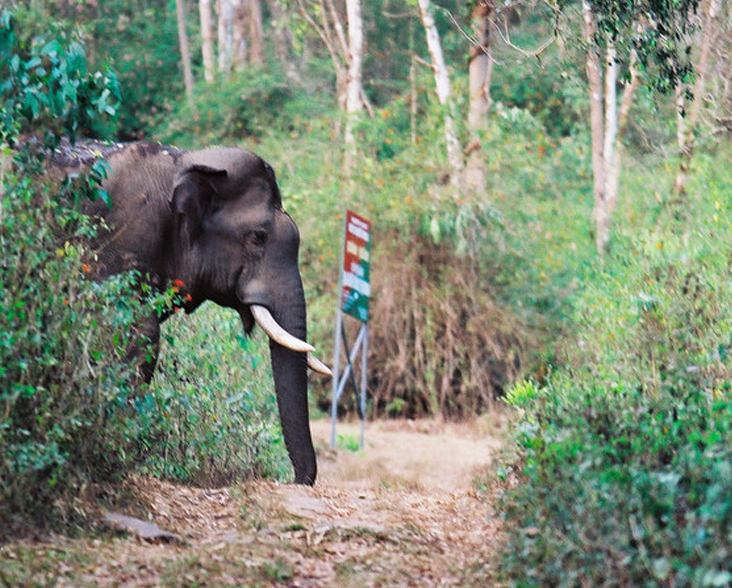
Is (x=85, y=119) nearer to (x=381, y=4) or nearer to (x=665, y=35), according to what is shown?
(x=665, y=35)

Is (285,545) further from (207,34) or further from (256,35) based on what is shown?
(256,35)

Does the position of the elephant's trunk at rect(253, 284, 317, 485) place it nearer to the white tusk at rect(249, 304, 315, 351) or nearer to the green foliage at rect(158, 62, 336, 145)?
the white tusk at rect(249, 304, 315, 351)

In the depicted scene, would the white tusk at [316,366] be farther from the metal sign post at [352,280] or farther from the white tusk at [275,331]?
the metal sign post at [352,280]

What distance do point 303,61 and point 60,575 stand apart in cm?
3031

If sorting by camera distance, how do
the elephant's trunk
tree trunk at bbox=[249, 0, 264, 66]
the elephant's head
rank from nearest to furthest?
the elephant's trunk → the elephant's head → tree trunk at bbox=[249, 0, 264, 66]

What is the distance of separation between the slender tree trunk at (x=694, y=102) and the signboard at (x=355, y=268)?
366cm

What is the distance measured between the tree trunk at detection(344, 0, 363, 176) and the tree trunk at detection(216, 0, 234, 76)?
965 cm

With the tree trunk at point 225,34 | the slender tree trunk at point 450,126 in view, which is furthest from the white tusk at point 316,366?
the tree trunk at point 225,34

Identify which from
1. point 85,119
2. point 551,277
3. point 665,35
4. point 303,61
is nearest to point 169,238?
point 85,119

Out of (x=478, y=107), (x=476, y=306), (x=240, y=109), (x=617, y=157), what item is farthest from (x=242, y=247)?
(x=240, y=109)

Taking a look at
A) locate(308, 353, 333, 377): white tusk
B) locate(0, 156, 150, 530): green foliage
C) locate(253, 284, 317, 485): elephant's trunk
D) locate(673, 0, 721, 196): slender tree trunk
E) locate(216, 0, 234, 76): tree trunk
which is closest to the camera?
locate(0, 156, 150, 530): green foliage

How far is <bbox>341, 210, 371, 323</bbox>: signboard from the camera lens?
48.9ft

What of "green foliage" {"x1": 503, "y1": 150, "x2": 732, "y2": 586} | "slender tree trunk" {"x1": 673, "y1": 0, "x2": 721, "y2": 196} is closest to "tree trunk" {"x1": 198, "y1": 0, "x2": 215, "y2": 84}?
"slender tree trunk" {"x1": 673, "y1": 0, "x2": 721, "y2": 196}

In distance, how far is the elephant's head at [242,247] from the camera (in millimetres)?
10211
